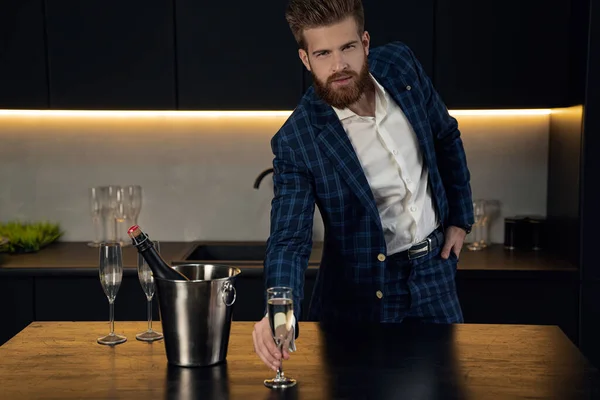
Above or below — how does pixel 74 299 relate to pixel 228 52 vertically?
below

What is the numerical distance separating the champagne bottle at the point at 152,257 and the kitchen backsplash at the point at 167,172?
79.5 inches

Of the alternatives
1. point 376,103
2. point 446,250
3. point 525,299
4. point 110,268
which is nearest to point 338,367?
point 110,268

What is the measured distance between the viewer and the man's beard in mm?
2227

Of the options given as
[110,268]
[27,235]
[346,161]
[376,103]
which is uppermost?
[376,103]

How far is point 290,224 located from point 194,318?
18.7 inches

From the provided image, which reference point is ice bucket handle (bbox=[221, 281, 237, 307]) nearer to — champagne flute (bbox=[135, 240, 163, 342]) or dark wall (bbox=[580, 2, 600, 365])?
champagne flute (bbox=[135, 240, 163, 342])

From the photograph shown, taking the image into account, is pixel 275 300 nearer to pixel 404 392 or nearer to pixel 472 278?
pixel 404 392

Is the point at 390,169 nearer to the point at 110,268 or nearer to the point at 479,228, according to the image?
the point at 110,268

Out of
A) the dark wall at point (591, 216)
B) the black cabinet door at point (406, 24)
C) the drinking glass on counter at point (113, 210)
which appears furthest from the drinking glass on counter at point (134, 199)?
the dark wall at point (591, 216)

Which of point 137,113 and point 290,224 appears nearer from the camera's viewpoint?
point 290,224

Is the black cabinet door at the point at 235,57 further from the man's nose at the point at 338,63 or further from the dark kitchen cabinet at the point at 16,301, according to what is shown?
the man's nose at the point at 338,63

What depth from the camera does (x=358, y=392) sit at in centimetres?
160

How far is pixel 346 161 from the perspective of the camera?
91.5 inches

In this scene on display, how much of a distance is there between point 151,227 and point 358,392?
2480mm
